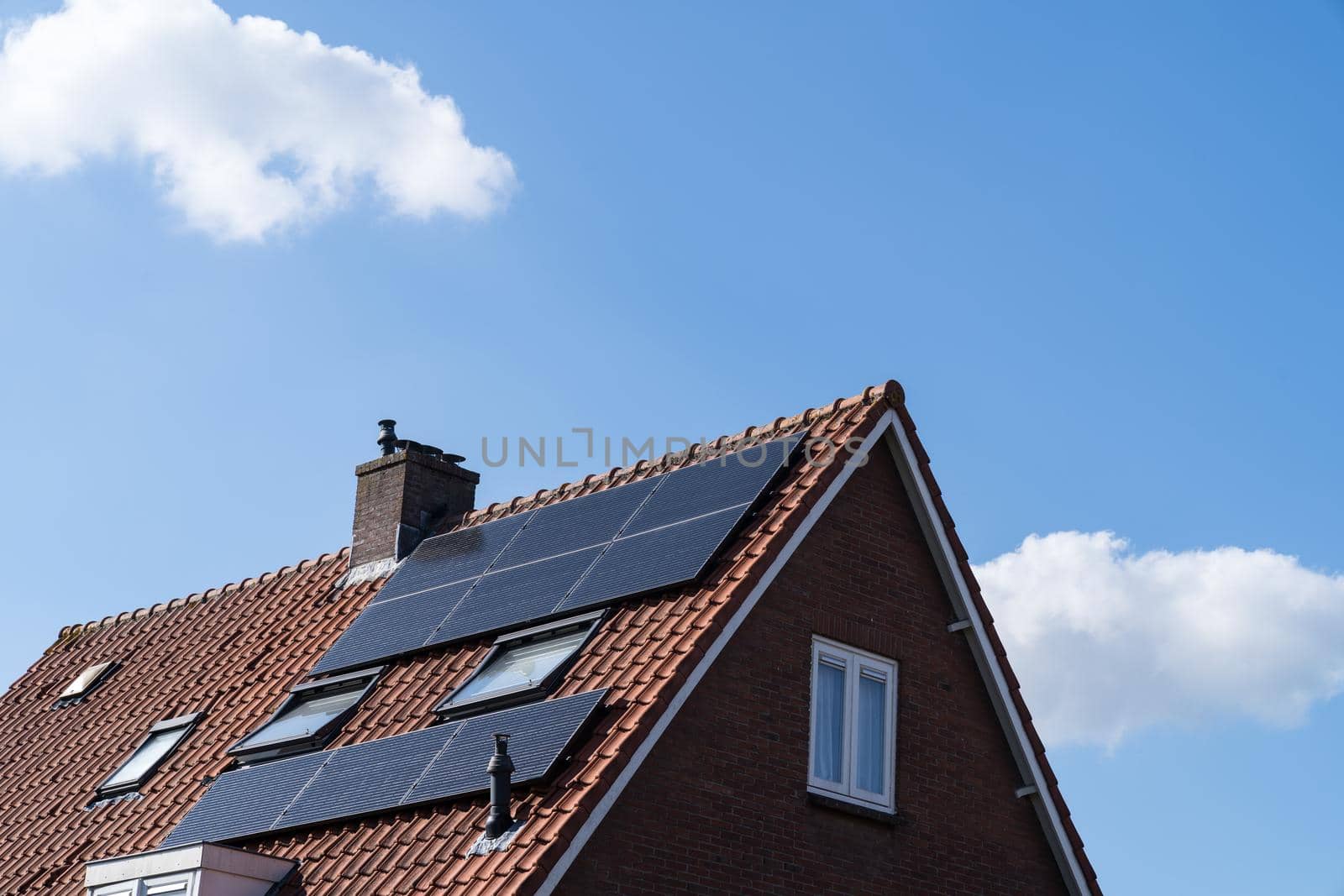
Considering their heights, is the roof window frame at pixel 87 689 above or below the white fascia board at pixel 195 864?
above

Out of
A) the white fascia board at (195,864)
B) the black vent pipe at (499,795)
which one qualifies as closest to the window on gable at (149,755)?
the white fascia board at (195,864)

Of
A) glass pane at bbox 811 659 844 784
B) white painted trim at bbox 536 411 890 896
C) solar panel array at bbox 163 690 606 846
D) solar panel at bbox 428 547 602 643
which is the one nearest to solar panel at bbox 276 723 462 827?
solar panel array at bbox 163 690 606 846

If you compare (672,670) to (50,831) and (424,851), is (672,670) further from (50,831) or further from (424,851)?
(50,831)

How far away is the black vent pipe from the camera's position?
41.4 feet

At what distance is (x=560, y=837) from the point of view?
476 inches

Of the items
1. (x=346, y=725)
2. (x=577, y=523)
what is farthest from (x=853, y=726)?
(x=346, y=725)

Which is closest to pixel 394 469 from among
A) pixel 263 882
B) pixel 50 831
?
pixel 50 831

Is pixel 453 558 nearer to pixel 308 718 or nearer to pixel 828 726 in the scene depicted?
pixel 308 718

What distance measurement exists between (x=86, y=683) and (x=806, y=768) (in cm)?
1064

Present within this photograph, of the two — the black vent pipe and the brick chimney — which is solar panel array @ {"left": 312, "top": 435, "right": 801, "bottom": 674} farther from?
the black vent pipe

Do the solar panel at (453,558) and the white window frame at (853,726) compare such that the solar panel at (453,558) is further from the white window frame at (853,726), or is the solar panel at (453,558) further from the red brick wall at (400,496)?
the white window frame at (853,726)

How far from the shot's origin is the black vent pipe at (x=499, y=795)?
12.6 m

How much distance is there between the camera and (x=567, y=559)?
1592 cm

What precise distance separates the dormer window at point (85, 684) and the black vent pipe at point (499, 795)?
9931mm
